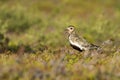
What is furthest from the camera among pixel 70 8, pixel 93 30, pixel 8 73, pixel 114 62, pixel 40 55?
pixel 70 8

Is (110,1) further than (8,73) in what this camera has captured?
Yes

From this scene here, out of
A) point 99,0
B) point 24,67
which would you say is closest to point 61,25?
point 24,67

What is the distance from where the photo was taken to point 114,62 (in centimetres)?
1085

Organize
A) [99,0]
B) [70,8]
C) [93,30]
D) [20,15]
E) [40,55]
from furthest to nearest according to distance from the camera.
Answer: [99,0]
[70,8]
[20,15]
[93,30]
[40,55]

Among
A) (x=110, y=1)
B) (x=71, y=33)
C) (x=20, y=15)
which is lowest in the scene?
(x=110, y=1)

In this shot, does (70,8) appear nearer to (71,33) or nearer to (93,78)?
(71,33)

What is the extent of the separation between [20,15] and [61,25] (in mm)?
4368

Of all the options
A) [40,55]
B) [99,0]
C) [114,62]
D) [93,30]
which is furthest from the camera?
[99,0]

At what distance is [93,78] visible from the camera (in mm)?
9086

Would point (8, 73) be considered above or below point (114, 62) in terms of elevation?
above

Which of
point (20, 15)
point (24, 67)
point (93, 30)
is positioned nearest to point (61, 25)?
point (93, 30)

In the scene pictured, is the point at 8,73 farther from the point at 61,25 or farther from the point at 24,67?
the point at 61,25

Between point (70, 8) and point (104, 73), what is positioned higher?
point (104, 73)

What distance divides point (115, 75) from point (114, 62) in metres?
1.54
